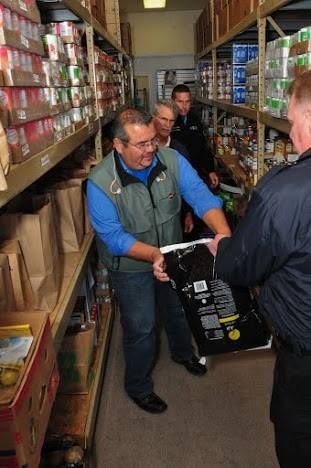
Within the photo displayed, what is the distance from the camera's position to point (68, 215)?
6.93 feet

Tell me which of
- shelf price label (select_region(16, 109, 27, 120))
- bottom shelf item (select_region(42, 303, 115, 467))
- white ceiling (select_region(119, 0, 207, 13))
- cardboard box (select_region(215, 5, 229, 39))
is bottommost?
bottom shelf item (select_region(42, 303, 115, 467))

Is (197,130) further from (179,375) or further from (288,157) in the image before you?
(179,375)

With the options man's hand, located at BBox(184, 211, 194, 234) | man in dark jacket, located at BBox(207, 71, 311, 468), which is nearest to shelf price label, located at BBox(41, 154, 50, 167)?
man in dark jacket, located at BBox(207, 71, 311, 468)

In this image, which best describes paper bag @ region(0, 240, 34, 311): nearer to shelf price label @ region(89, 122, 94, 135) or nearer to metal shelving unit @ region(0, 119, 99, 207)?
metal shelving unit @ region(0, 119, 99, 207)

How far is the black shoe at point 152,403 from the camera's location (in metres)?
2.50

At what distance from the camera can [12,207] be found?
1899 millimetres

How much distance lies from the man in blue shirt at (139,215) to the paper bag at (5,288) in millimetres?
751

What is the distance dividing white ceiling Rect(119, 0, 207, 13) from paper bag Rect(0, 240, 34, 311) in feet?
19.1

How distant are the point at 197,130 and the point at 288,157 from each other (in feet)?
5.75

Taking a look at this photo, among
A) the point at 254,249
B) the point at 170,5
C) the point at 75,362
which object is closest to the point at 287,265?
the point at 254,249

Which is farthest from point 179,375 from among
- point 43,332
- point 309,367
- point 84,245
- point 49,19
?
point 49,19

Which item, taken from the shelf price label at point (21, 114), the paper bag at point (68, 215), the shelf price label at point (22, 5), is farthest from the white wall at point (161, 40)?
the shelf price label at point (21, 114)

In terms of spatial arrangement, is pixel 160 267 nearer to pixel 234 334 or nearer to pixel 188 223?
pixel 234 334

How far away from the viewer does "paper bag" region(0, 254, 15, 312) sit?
1263 mm
